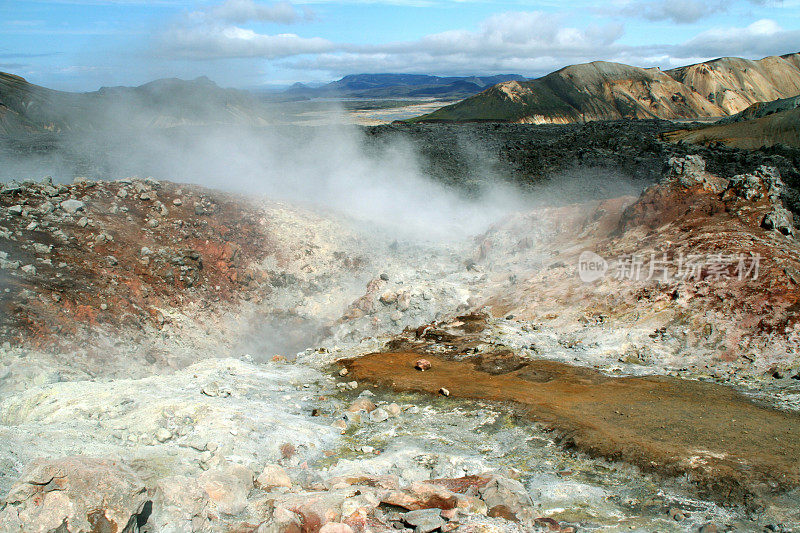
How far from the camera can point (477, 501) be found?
427 centimetres

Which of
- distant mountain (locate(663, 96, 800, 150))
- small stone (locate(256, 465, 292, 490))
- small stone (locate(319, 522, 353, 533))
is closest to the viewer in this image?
small stone (locate(319, 522, 353, 533))

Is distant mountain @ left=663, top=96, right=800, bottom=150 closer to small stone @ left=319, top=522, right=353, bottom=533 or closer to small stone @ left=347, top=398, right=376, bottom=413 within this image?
small stone @ left=347, top=398, right=376, bottom=413

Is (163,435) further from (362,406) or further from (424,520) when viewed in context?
(424,520)

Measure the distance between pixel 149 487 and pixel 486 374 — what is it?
199 inches

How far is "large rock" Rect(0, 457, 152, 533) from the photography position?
138 inches

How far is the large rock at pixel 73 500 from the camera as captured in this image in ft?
11.5

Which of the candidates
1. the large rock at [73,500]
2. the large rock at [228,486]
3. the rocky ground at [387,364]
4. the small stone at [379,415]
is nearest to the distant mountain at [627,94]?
the rocky ground at [387,364]

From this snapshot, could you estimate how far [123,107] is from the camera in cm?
4053

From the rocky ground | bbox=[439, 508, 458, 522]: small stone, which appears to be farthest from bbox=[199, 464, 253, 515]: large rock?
bbox=[439, 508, 458, 522]: small stone

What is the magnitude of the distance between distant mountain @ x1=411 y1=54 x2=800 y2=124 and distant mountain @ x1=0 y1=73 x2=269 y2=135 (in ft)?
78.1

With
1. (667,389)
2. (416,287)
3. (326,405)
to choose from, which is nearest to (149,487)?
(326,405)

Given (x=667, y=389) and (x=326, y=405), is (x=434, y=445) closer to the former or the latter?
(x=326, y=405)

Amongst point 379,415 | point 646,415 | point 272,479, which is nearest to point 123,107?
point 379,415

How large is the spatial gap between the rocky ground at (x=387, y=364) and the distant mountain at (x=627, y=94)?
46.0 meters
